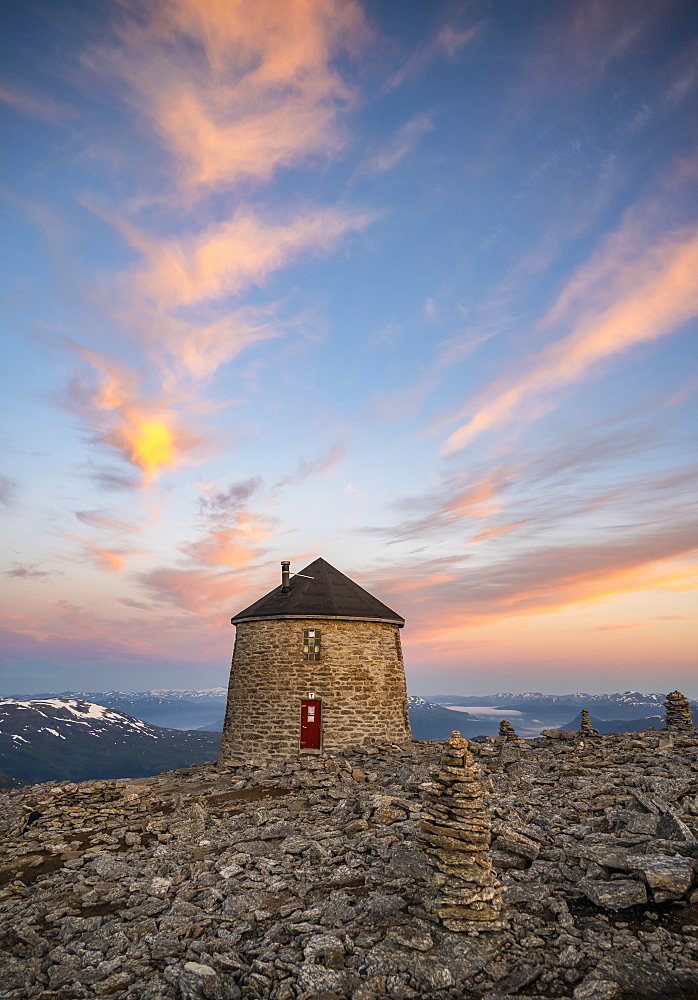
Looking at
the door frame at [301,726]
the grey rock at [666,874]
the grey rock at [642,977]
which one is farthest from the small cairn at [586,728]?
the grey rock at [642,977]

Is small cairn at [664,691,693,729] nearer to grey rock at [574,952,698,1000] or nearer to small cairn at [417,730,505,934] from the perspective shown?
small cairn at [417,730,505,934]

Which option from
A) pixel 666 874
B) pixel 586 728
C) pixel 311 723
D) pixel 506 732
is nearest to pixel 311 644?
pixel 311 723

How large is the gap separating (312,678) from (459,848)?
20.3m

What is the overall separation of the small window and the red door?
88.1 inches

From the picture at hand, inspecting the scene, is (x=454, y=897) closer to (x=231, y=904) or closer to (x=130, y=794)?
(x=231, y=904)

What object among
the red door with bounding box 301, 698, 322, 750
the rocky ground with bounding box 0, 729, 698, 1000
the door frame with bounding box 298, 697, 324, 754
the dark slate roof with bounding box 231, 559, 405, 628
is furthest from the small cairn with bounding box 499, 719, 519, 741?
the rocky ground with bounding box 0, 729, 698, 1000

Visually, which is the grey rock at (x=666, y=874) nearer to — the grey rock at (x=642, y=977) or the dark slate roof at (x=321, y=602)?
the grey rock at (x=642, y=977)

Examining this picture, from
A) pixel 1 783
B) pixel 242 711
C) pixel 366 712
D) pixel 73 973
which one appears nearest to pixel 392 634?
pixel 366 712

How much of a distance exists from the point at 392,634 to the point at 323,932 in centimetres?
2351

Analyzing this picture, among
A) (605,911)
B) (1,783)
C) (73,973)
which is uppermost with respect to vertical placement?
(605,911)

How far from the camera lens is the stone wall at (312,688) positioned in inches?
1179

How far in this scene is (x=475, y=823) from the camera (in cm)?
1086

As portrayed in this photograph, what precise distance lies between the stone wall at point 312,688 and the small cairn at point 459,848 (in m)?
19.4

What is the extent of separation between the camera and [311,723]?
29.8 metres
